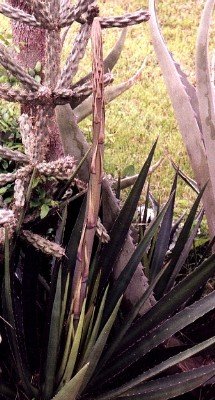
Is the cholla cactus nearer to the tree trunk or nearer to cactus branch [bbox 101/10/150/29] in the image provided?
cactus branch [bbox 101/10/150/29]

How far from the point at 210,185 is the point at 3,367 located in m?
0.95

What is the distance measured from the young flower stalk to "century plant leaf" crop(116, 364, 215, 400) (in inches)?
11.3

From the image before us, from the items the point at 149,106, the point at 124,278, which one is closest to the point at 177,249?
the point at 124,278

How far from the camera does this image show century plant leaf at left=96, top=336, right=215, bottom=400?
5.28 feet

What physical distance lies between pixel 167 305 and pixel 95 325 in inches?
8.9

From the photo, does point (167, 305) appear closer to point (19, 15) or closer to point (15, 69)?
point (15, 69)

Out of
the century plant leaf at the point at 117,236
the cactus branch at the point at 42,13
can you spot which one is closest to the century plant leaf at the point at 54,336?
the century plant leaf at the point at 117,236

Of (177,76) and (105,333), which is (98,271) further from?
(177,76)

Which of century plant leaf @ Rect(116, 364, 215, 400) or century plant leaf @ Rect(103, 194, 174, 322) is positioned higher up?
century plant leaf @ Rect(103, 194, 174, 322)

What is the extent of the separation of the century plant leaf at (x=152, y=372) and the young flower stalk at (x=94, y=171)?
240 millimetres

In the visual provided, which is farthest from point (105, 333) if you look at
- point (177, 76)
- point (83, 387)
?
point (177, 76)

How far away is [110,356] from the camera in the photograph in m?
1.80

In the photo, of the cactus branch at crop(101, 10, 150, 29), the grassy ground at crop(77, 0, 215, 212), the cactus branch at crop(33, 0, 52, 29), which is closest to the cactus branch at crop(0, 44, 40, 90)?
the cactus branch at crop(33, 0, 52, 29)

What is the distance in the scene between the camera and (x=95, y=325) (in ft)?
5.55
